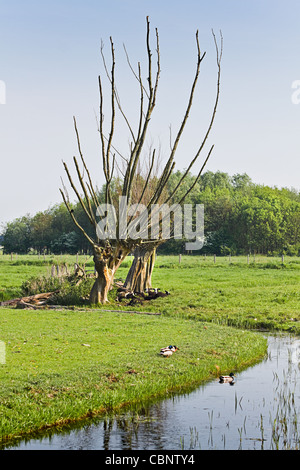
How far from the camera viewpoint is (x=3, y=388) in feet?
30.2

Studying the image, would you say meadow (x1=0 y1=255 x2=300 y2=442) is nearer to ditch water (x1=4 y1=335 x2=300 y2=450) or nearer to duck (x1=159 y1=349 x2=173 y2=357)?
duck (x1=159 y1=349 x2=173 y2=357)

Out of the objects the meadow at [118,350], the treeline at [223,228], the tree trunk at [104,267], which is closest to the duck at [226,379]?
the meadow at [118,350]

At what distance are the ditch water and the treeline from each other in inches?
2783

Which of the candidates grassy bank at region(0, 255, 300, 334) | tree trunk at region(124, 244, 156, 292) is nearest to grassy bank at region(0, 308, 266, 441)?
grassy bank at region(0, 255, 300, 334)

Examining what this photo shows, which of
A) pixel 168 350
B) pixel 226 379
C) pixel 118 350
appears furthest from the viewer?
pixel 118 350

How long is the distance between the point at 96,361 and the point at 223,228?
265 ft

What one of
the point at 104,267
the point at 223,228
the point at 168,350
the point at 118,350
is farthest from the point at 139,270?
the point at 223,228

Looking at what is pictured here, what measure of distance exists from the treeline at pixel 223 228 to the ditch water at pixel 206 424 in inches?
2783

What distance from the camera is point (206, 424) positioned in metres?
8.77

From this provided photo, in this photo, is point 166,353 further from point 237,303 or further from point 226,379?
point 237,303

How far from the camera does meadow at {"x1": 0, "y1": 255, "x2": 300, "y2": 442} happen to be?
9.05m

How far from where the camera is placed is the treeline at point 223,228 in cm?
8831

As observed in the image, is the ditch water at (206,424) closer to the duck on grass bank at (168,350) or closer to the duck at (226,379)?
the duck at (226,379)
